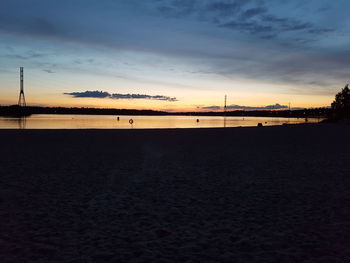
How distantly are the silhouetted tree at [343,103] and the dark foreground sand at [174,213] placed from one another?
9699 cm

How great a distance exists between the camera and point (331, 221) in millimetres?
6871

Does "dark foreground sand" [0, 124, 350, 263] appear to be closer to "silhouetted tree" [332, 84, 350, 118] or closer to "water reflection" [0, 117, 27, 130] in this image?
"water reflection" [0, 117, 27, 130]

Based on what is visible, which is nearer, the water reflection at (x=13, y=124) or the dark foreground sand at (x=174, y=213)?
the dark foreground sand at (x=174, y=213)

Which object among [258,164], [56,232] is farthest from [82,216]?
[258,164]

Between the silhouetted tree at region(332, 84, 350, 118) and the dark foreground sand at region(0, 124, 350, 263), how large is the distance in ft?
318

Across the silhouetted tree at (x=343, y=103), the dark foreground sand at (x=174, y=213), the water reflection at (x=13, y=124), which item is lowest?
the dark foreground sand at (x=174, y=213)

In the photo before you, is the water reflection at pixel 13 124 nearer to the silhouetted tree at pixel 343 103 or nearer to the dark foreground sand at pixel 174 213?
the dark foreground sand at pixel 174 213

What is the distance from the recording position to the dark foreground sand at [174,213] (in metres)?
5.29

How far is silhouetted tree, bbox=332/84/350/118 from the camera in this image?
99.2 m

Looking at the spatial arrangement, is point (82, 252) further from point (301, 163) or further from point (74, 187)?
point (301, 163)

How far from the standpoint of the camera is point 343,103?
10056cm

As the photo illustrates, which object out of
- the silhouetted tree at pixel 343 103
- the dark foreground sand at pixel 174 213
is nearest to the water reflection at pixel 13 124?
the dark foreground sand at pixel 174 213

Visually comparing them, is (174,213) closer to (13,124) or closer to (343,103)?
(13,124)

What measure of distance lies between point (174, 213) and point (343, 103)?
107232 millimetres
